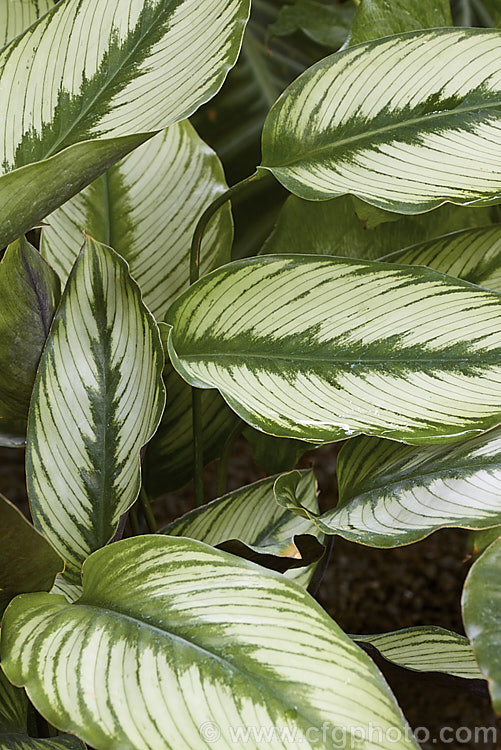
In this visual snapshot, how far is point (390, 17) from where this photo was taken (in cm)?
75

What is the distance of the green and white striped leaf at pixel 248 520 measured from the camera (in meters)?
0.69

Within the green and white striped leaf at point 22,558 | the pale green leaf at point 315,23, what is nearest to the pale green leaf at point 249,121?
the pale green leaf at point 315,23

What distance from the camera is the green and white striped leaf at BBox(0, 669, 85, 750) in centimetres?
51

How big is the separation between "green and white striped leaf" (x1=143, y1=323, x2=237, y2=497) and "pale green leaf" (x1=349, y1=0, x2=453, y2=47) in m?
0.44

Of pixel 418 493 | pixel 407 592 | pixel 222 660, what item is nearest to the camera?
pixel 222 660

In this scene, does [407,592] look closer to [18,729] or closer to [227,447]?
[227,447]

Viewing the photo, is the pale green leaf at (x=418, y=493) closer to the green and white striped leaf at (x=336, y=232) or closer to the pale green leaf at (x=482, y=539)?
the pale green leaf at (x=482, y=539)

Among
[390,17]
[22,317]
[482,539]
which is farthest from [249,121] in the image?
[482,539]

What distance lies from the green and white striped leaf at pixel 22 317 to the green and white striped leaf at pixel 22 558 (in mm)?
192

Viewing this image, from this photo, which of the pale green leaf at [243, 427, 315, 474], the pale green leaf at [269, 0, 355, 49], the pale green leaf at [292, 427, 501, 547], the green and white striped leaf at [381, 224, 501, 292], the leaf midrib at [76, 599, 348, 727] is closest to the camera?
the leaf midrib at [76, 599, 348, 727]

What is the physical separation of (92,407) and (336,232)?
0.37m

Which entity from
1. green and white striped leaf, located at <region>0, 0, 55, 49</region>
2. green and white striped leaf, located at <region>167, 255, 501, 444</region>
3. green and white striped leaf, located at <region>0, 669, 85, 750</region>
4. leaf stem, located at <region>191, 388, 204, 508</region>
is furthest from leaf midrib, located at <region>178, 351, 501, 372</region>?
green and white striped leaf, located at <region>0, 0, 55, 49</region>

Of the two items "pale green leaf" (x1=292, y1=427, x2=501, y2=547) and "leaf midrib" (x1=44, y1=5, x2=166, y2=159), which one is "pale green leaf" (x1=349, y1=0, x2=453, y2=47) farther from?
"pale green leaf" (x1=292, y1=427, x2=501, y2=547)

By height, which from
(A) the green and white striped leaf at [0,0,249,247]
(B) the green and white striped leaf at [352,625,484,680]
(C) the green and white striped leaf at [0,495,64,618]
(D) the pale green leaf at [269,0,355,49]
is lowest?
(B) the green and white striped leaf at [352,625,484,680]
